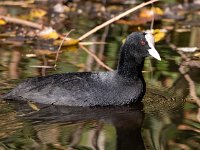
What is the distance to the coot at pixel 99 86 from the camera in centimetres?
723

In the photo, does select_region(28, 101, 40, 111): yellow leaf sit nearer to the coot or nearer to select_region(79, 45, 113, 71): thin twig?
the coot

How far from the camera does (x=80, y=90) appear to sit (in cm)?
723

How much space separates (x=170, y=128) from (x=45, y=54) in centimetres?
363

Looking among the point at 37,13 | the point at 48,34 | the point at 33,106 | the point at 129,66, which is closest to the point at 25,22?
the point at 48,34

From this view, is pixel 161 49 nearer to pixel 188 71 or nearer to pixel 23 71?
pixel 188 71

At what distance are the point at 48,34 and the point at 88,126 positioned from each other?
156 inches

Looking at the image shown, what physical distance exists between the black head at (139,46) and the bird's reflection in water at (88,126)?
58 centimetres

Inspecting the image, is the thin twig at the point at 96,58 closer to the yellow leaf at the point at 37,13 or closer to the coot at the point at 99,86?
the coot at the point at 99,86

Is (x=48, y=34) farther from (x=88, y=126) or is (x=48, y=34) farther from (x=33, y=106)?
(x=88, y=126)

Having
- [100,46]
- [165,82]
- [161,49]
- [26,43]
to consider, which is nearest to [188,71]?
[165,82]

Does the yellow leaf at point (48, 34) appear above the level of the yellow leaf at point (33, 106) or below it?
above

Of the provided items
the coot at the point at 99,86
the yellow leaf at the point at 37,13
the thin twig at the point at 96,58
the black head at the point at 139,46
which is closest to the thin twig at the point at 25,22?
the thin twig at the point at 96,58

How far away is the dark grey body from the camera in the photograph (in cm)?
722

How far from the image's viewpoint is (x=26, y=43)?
10.6 m
